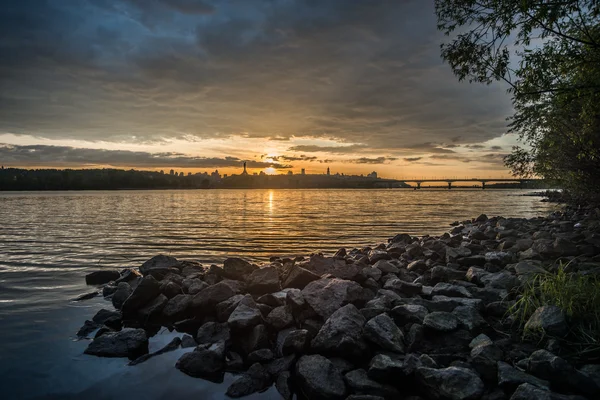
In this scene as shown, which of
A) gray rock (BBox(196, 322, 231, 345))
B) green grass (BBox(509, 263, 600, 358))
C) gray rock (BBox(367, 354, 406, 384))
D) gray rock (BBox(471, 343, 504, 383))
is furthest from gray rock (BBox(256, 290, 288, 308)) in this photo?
green grass (BBox(509, 263, 600, 358))

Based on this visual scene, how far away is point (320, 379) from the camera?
20.5ft

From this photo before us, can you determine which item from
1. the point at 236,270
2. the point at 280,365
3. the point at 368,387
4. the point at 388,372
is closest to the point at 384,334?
the point at 388,372

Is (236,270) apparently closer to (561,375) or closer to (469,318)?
(469,318)

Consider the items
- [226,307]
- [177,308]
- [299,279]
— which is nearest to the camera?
[226,307]

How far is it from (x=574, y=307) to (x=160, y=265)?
523 inches

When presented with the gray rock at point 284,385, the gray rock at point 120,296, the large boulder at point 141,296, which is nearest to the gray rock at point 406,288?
the gray rock at point 284,385

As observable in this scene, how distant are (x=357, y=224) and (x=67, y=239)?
2599cm

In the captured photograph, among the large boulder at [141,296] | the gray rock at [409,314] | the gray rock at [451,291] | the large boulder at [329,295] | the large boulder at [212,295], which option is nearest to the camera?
the gray rock at [409,314]

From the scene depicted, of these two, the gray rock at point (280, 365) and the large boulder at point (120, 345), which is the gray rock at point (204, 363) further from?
the large boulder at point (120, 345)

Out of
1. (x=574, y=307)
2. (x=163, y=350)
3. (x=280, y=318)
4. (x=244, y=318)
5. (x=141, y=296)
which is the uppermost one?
(x=574, y=307)

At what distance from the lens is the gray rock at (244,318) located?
26.5 ft

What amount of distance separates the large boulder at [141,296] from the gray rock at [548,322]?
9558 millimetres

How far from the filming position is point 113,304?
37.8 feet

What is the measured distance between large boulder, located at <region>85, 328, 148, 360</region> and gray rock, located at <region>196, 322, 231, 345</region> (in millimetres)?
1242
